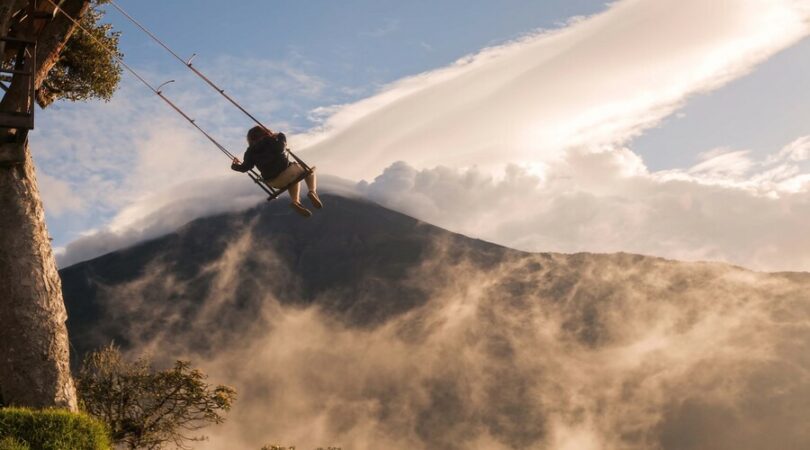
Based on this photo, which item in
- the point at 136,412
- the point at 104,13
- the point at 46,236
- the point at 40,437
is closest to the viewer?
the point at 40,437

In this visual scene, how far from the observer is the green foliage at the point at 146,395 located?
28562 millimetres

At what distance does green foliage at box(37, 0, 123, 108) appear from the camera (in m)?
24.1

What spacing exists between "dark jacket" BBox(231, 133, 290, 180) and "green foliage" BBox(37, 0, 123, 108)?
836 cm

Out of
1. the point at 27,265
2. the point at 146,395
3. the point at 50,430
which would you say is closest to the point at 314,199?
the point at 27,265

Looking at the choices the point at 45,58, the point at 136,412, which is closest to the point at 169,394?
the point at 136,412

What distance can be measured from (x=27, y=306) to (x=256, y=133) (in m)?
7.27

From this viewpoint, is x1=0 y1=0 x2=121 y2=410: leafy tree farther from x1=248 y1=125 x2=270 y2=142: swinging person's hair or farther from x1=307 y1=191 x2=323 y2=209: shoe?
x1=307 y1=191 x2=323 y2=209: shoe

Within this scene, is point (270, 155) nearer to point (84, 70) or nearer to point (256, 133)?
point (256, 133)

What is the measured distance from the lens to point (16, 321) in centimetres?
1559

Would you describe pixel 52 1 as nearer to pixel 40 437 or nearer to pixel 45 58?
pixel 45 58

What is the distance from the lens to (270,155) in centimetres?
1955

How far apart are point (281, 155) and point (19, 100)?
640 centimetres

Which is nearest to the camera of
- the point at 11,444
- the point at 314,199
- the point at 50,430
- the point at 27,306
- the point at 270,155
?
the point at 11,444

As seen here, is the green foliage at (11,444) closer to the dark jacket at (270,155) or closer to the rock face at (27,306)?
the rock face at (27,306)
